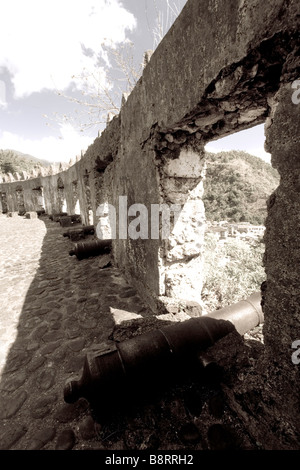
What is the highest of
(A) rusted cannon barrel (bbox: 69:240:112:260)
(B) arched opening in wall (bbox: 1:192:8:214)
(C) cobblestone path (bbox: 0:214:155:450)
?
(B) arched opening in wall (bbox: 1:192:8:214)

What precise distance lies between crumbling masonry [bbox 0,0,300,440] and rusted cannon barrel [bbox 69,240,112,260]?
5.50 ft

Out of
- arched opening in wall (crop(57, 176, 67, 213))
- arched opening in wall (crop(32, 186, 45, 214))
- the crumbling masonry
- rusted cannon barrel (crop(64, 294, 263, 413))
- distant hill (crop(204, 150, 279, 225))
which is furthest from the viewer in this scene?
distant hill (crop(204, 150, 279, 225))

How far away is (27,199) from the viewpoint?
19.5 meters

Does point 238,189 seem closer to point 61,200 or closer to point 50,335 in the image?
point 61,200

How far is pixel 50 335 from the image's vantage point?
2816mm

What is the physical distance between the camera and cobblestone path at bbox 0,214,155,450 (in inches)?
66.4

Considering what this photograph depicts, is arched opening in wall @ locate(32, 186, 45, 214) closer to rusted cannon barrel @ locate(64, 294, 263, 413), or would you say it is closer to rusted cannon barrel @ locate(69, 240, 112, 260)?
rusted cannon barrel @ locate(69, 240, 112, 260)

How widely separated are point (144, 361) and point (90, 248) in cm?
425

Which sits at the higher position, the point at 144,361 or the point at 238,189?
the point at 238,189

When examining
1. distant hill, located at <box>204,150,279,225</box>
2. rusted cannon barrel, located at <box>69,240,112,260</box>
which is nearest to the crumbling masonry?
rusted cannon barrel, located at <box>69,240,112,260</box>

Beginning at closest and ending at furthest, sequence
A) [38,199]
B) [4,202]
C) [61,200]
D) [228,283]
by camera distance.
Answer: [228,283]
[61,200]
[38,199]
[4,202]

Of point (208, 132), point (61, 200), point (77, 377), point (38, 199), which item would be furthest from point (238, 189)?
point (77, 377)

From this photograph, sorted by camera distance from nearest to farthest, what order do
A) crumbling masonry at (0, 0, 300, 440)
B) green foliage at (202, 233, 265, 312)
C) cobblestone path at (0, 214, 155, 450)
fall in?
1. crumbling masonry at (0, 0, 300, 440)
2. cobblestone path at (0, 214, 155, 450)
3. green foliage at (202, 233, 265, 312)

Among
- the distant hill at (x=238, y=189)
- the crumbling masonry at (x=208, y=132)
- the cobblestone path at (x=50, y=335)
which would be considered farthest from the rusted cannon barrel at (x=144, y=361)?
the distant hill at (x=238, y=189)
